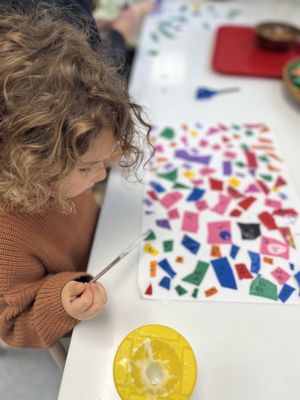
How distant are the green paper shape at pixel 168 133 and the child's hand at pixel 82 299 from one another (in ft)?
1.41

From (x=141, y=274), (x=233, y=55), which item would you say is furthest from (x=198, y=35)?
(x=141, y=274)

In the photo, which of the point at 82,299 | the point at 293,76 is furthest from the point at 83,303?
the point at 293,76

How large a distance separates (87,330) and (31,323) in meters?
0.10

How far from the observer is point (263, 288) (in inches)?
21.1

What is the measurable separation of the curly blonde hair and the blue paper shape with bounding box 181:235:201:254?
0.24 m

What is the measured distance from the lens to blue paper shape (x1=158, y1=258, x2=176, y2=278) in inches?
22.0

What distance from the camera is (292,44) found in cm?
105

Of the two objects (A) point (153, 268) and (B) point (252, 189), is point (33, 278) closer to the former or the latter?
(A) point (153, 268)

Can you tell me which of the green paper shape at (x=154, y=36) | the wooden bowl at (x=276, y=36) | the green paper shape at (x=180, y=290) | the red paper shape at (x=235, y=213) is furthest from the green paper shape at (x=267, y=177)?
the green paper shape at (x=154, y=36)

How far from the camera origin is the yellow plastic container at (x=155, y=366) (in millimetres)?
395

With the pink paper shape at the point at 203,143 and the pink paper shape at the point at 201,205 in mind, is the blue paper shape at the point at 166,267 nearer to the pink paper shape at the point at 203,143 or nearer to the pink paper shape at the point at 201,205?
the pink paper shape at the point at 201,205

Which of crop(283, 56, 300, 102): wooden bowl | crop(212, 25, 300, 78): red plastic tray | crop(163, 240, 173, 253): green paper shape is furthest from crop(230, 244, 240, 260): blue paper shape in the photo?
crop(212, 25, 300, 78): red plastic tray

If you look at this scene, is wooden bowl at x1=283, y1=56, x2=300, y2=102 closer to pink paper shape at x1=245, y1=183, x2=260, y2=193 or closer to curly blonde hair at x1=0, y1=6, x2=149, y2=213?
pink paper shape at x1=245, y1=183, x2=260, y2=193

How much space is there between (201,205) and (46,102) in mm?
378
